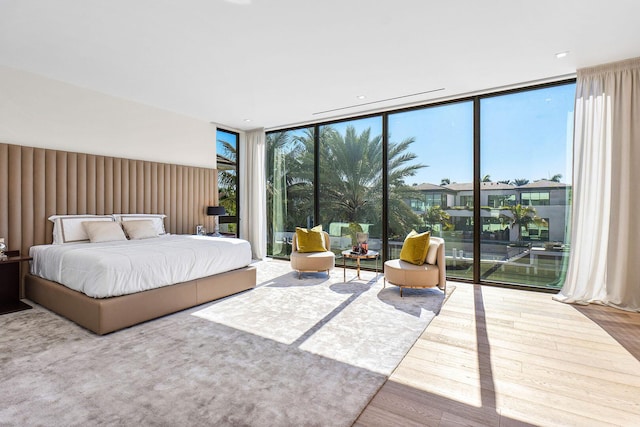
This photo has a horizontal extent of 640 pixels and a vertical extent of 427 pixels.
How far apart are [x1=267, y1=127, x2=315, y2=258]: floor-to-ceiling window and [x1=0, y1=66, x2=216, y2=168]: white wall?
160cm

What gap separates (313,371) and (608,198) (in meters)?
3.99

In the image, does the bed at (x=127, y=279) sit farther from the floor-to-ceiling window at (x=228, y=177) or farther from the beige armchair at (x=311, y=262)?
the floor-to-ceiling window at (x=228, y=177)

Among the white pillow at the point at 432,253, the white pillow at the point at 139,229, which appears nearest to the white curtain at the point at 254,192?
the white pillow at the point at 139,229

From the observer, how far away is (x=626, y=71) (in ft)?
12.0

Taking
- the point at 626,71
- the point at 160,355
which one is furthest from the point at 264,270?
the point at 626,71

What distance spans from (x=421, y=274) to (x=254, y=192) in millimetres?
4138

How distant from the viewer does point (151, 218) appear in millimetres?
5023

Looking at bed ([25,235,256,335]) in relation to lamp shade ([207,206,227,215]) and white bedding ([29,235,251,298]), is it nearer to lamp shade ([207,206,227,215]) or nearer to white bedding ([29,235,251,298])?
white bedding ([29,235,251,298])

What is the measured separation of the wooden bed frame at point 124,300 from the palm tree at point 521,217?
3.96 metres

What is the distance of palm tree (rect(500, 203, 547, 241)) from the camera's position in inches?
174

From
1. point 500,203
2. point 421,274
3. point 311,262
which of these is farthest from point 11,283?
point 500,203

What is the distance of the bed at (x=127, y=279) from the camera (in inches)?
114

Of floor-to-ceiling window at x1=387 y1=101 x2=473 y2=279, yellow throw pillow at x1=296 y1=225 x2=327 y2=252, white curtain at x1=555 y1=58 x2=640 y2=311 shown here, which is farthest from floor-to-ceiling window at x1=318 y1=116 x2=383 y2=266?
white curtain at x1=555 y1=58 x2=640 y2=311

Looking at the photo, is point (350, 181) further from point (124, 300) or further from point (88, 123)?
point (88, 123)
